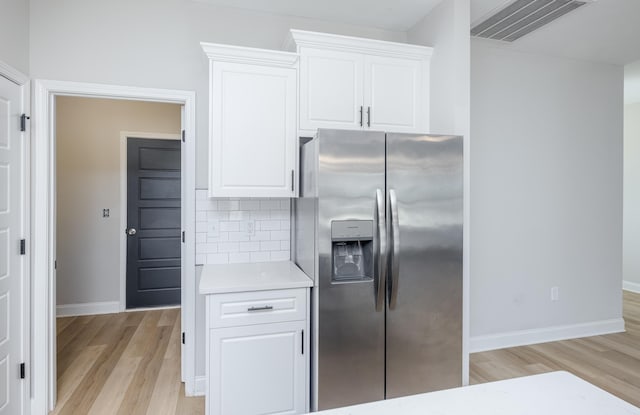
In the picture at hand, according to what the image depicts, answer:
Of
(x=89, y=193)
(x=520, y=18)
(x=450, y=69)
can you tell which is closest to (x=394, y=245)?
(x=450, y=69)

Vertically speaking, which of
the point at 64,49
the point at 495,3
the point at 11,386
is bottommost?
the point at 11,386

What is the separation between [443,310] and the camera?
213cm

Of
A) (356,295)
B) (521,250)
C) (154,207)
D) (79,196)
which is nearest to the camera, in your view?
(356,295)

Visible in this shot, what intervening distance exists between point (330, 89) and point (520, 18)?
1653mm

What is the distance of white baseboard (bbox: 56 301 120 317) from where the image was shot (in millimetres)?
3998

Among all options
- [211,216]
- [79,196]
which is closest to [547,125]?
[211,216]

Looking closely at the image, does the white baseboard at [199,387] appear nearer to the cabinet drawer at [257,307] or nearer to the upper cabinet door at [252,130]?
the cabinet drawer at [257,307]

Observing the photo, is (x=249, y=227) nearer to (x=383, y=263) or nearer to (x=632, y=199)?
(x=383, y=263)

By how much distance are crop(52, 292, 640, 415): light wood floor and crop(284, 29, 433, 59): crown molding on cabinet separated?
2.48 meters

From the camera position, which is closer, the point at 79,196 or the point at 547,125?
the point at 547,125

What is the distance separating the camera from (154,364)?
295 centimetres

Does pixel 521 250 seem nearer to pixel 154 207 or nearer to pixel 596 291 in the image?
pixel 596 291

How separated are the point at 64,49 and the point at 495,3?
116 inches

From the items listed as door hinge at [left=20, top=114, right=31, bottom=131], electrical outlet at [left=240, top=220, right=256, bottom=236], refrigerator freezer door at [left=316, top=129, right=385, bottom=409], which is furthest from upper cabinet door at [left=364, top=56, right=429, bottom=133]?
door hinge at [left=20, top=114, right=31, bottom=131]
